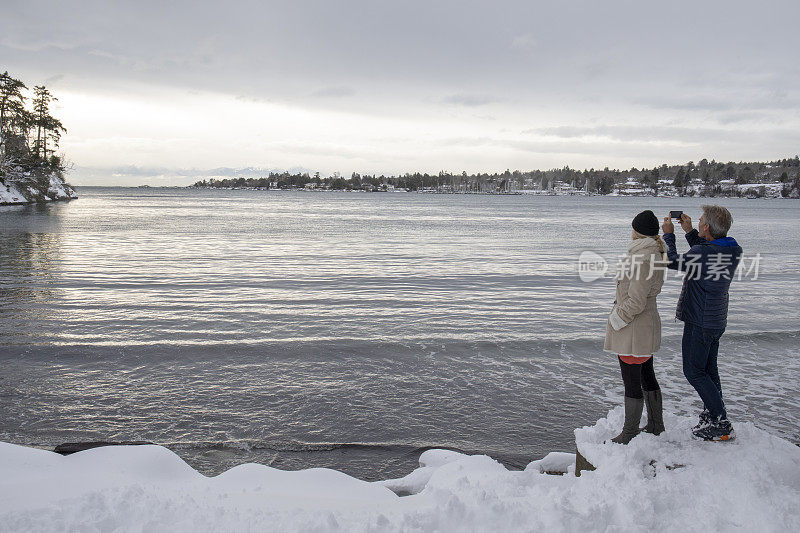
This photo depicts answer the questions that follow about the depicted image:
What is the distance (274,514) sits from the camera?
13.3 feet

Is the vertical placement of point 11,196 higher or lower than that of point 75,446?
higher

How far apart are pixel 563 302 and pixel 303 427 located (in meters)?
10.5

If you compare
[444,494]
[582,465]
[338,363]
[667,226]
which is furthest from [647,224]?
[338,363]

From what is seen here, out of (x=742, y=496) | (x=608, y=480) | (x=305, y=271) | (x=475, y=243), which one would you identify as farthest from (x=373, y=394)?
(x=475, y=243)

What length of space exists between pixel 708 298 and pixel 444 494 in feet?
9.86

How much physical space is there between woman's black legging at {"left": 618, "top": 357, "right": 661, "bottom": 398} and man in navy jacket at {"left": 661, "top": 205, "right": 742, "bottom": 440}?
0.40 meters

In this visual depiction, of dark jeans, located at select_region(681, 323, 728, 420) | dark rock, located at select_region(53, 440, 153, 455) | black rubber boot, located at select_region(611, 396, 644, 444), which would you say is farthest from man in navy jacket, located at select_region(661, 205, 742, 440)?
dark rock, located at select_region(53, 440, 153, 455)

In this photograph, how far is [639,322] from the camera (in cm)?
493

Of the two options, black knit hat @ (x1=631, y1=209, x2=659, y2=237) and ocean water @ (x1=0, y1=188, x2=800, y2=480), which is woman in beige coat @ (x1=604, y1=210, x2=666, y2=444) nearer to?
black knit hat @ (x1=631, y1=209, x2=659, y2=237)

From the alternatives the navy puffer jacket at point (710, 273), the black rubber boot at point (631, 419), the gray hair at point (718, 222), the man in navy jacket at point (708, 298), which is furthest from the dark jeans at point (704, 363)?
the gray hair at point (718, 222)

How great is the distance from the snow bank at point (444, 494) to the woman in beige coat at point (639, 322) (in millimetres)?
269

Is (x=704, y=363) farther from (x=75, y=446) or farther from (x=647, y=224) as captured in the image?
(x=75, y=446)

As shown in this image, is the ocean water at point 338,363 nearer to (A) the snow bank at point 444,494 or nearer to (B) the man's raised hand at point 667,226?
(A) the snow bank at point 444,494

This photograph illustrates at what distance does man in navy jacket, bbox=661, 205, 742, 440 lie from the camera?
16.1ft
